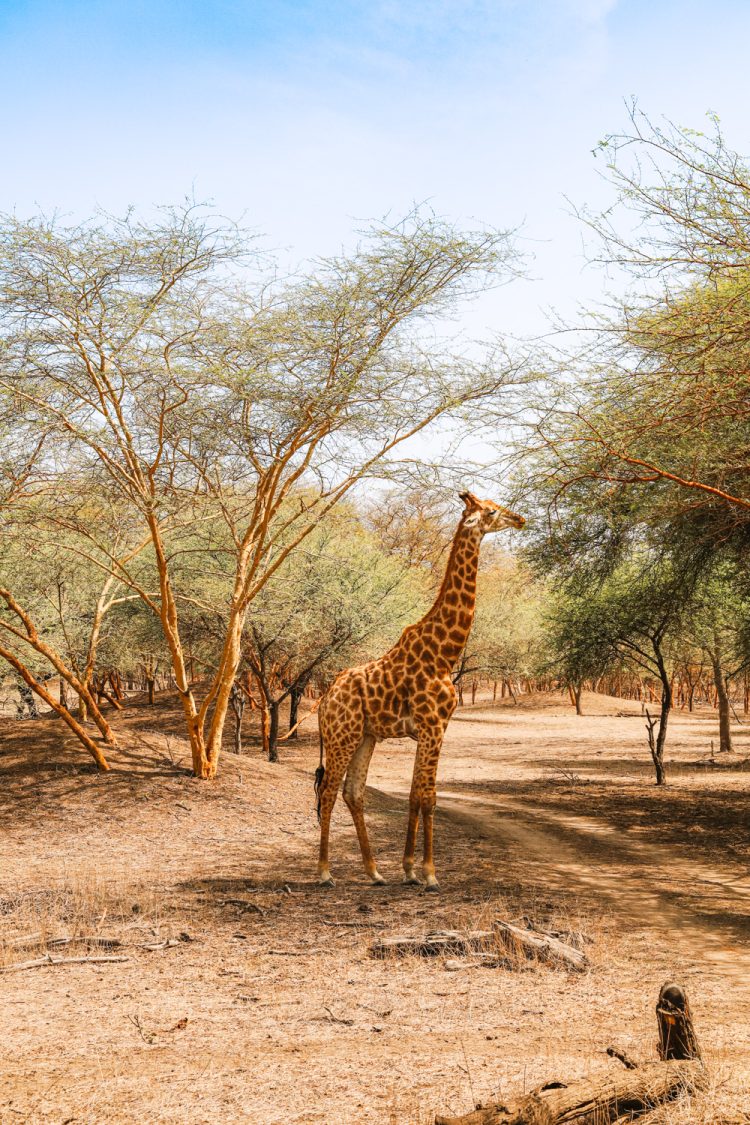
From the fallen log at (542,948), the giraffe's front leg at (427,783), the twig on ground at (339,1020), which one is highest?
the giraffe's front leg at (427,783)

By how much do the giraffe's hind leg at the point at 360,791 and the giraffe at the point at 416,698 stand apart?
10mm

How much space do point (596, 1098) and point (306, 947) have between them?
3.93m

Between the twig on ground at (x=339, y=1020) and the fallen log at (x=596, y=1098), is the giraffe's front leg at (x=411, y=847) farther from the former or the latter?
the fallen log at (x=596, y=1098)

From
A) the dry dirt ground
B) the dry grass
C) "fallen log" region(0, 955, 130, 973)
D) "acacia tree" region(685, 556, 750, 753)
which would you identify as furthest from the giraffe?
"acacia tree" region(685, 556, 750, 753)

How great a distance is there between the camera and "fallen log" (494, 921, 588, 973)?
6.70 m

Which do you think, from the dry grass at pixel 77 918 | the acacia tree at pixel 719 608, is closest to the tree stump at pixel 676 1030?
the dry grass at pixel 77 918

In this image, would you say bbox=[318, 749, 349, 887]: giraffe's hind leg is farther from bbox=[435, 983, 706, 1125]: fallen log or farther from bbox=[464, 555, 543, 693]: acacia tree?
bbox=[464, 555, 543, 693]: acacia tree

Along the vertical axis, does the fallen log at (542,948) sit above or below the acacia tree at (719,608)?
below

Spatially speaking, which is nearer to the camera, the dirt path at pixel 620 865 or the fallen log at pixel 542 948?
the fallen log at pixel 542 948

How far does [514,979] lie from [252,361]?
355 inches

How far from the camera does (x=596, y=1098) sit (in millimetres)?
3754

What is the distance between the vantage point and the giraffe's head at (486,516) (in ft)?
29.8

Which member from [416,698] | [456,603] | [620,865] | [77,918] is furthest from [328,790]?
[620,865]

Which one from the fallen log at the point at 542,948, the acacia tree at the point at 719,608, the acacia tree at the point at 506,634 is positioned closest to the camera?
the fallen log at the point at 542,948
